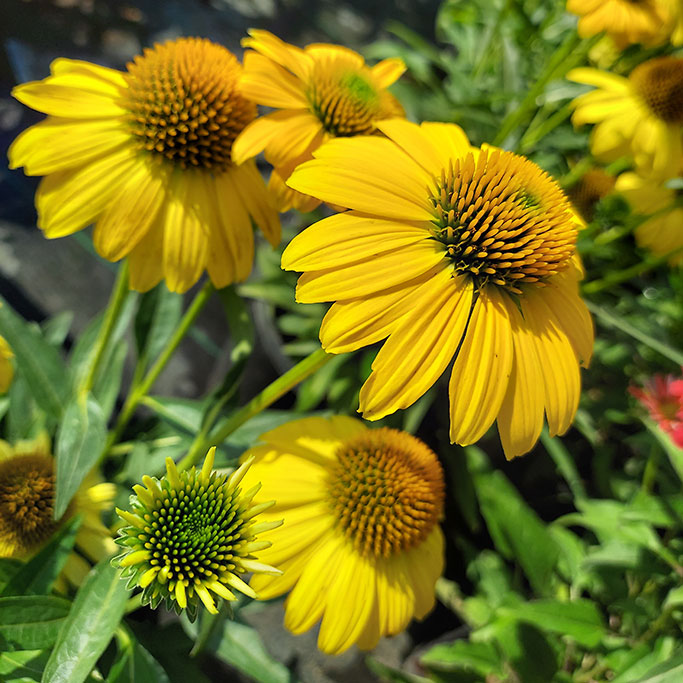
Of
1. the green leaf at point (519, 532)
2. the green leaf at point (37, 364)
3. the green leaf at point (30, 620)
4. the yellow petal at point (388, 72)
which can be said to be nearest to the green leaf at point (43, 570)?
the green leaf at point (30, 620)

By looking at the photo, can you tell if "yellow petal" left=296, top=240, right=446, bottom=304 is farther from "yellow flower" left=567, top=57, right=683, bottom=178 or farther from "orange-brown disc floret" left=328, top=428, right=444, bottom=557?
"yellow flower" left=567, top=57, right=683, bottom=178

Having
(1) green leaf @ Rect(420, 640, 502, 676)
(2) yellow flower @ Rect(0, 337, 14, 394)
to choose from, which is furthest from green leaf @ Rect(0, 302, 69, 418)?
(1) green leaf @ Rect(420, 640, 502, 676)

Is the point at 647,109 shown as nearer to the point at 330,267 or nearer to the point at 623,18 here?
the point at 623,18

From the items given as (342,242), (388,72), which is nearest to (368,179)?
(342,242)

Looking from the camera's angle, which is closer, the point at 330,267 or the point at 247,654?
the point at 330,267

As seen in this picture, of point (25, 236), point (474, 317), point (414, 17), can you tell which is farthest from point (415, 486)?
point (414, 17)

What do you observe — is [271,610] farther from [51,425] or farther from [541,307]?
[541,307]

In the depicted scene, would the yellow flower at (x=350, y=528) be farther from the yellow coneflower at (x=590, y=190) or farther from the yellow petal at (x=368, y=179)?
the yellow coneflower at (x=590, y=190)
